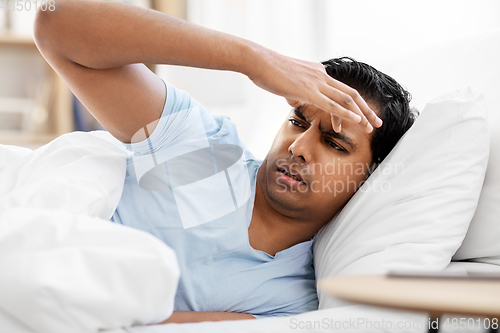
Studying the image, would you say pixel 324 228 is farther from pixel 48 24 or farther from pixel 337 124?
pixel 48 24

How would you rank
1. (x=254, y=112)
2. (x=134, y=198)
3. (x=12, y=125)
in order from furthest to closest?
(x=12, y=125)
(x=254, y=112)
(x=134, y=198)

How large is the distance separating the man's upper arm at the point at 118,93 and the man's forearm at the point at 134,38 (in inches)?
1.8

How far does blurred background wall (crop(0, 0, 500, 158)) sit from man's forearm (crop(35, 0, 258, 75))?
593 millimetres

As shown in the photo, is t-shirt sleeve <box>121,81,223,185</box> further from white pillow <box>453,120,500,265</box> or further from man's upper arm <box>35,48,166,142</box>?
white pillow <box>453,120,500,265</box>

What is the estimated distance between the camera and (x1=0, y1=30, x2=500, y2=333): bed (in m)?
0.50

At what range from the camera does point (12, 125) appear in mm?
2865

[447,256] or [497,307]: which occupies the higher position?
[497,307]

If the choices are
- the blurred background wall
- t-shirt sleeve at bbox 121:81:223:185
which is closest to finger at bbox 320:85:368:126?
t-shirt sleeve at bbox 121:81:223:185

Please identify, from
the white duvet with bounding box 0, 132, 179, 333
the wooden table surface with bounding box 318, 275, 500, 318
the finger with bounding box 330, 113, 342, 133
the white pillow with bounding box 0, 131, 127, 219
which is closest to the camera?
the wooden table surface with bounding box 318, 275, 500, 318

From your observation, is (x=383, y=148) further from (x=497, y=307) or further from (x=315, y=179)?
(x=497, y=307)

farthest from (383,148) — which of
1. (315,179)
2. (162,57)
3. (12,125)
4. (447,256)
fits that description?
(12,125)

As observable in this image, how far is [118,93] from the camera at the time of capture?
2.76 ft

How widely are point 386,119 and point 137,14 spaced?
593 mm

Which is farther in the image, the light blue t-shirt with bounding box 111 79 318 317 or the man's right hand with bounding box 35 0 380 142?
the light blue t-shirt with bounding box 111 79 318 317
